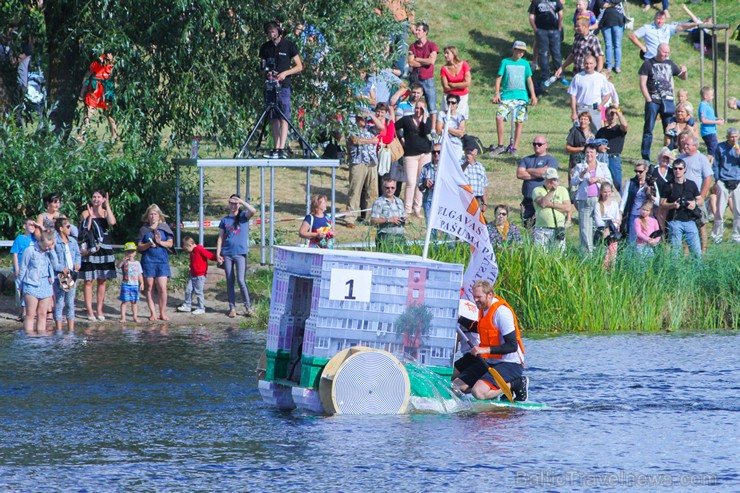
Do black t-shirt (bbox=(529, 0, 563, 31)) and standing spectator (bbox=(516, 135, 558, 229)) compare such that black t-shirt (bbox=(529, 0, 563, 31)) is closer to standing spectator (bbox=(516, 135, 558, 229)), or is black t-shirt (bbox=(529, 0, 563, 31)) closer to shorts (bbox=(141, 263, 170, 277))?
standing spectator (bbox=(516, 135, 558, 229))

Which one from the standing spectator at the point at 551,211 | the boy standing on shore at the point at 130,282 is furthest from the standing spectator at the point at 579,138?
the boy standing on shore at the point at 130,282

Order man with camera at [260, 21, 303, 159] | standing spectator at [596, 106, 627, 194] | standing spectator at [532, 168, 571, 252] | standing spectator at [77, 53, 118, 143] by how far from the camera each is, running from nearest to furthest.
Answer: standing spectator at [532, 168, 571, 252] → man with camera at [260, 21, 303, 159] → standing spectator at [77, 53, 118, 143] → standing spectator at [596, 106, 627, 194]

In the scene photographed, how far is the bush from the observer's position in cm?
2123

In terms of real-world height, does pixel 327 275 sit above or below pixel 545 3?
below

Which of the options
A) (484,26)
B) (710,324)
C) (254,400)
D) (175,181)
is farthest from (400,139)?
(484,26)

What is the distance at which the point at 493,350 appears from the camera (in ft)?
44.0

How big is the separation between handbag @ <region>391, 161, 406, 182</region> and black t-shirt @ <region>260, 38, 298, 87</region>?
11.2 ft

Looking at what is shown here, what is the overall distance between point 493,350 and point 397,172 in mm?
10695

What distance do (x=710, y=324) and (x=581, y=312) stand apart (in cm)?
204

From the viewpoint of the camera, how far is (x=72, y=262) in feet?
61.3

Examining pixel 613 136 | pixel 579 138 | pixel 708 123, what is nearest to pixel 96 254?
pixel 579 138

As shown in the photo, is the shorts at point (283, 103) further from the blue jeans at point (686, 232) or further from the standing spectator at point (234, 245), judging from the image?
the blue jeans at point (686, 232)

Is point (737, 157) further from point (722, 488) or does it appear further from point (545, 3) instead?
point (722, 488)

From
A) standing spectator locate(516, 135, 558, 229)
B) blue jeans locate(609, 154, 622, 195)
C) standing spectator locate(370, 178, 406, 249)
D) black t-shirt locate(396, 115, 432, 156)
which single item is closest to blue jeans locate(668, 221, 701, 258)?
standing spectator locate(516, 135, 558, 229)
